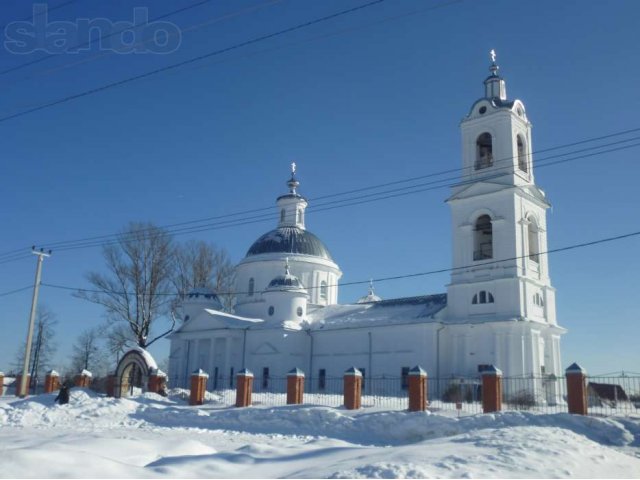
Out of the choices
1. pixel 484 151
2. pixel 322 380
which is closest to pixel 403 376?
pixel 322 380

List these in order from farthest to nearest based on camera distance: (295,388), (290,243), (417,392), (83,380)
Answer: (290,243)
(83,380)
(295,388)
(417,392)

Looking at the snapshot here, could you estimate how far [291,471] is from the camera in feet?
31.7

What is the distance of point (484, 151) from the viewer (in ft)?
107

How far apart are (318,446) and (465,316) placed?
723 inches

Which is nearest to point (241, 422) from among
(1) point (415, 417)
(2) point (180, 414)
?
(2) point (180, 414)

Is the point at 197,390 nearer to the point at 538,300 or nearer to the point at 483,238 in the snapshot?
the point at 483,238

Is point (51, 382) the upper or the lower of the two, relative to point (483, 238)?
lower

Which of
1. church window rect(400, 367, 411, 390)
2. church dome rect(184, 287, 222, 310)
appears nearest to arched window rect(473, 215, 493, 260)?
church window rect(400, 367, 411, 390)

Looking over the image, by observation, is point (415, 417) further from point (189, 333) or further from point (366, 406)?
point (189, 333)

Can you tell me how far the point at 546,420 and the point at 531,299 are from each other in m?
13.2

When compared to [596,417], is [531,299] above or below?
above

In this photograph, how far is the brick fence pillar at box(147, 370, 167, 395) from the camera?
28828 millimetres

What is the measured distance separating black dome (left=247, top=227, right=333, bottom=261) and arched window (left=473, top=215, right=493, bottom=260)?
13935mm

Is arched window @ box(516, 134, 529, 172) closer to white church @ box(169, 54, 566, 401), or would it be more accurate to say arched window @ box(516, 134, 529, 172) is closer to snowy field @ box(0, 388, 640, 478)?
white church @ box(169, 54, 566, 401)
